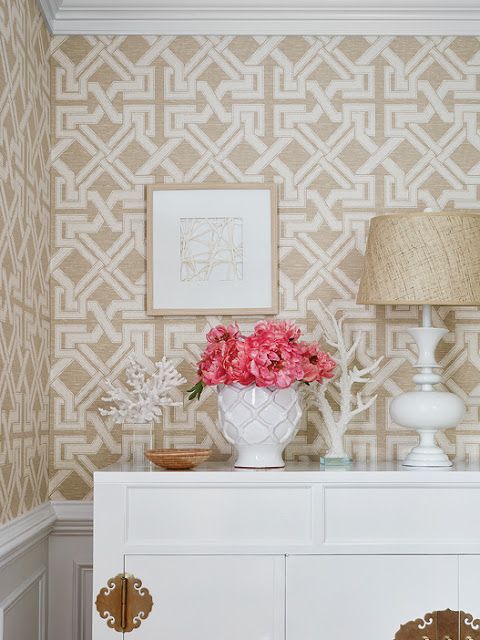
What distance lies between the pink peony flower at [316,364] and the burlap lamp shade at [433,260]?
0.23 metres

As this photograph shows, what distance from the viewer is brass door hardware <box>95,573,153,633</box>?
2244mm

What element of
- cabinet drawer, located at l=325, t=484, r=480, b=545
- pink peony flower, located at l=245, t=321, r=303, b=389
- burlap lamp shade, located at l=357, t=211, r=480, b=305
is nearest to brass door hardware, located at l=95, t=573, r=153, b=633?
cabinet drawer, located at l=325, t=484, r=480, b=545

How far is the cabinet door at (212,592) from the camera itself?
2252 millimetres

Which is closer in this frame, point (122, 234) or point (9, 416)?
point (9, 416)

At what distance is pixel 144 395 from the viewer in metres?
2.62

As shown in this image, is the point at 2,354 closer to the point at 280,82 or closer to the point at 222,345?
the point at 222,345

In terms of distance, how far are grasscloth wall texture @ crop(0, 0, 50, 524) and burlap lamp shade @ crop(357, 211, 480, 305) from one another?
99 cm

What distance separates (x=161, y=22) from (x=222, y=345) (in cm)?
113

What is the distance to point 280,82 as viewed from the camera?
9.22 ft

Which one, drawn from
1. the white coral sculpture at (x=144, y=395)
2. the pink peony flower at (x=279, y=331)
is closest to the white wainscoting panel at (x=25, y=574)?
the white coral sculpture at (x=144, y=395)

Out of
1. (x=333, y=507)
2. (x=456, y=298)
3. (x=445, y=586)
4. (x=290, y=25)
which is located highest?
(x=290, y=25)

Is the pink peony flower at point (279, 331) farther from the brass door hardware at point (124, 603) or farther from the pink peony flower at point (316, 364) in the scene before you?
the brass door hardware at point (124, 603)

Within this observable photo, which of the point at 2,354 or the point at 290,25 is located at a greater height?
the point at 290,25

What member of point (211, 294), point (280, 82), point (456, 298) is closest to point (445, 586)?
point (456, 298)
